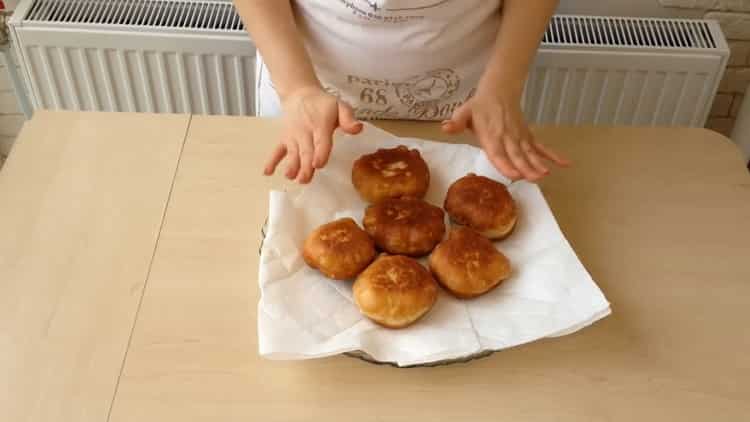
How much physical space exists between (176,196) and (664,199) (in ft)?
1.85

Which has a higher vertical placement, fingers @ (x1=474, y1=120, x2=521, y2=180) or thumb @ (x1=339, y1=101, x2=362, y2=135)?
thumb @ (x1=339, y1=101, x2=362, y2=135)

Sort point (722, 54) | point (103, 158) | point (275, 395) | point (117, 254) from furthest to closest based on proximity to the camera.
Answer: point (722, 54)
point (103, 158)
point (117, 254)
point (275, 395)

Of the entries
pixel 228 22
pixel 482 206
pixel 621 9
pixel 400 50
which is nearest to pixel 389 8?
pixel 400 50

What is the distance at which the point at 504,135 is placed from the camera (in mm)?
826

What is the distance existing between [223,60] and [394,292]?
0.88 m

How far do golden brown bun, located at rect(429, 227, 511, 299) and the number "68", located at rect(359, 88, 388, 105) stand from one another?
283 mm

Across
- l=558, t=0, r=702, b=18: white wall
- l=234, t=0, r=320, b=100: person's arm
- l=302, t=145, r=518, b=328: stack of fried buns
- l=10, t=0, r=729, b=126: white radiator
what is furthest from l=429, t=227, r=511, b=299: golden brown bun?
l=558, t=0, r=702, b=18: white wall

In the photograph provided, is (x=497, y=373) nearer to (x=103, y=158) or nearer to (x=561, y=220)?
(x=561, y=220)

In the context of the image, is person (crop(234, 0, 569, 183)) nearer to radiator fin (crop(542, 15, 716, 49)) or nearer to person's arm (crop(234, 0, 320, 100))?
person's arm (crop(234, 0, 320, 100))

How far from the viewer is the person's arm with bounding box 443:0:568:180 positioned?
2.67ft

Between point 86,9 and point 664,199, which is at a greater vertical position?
point 664,199

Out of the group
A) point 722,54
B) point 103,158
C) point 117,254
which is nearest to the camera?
point 117,254

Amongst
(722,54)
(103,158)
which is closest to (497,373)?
(103,158)

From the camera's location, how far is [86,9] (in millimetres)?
1404
